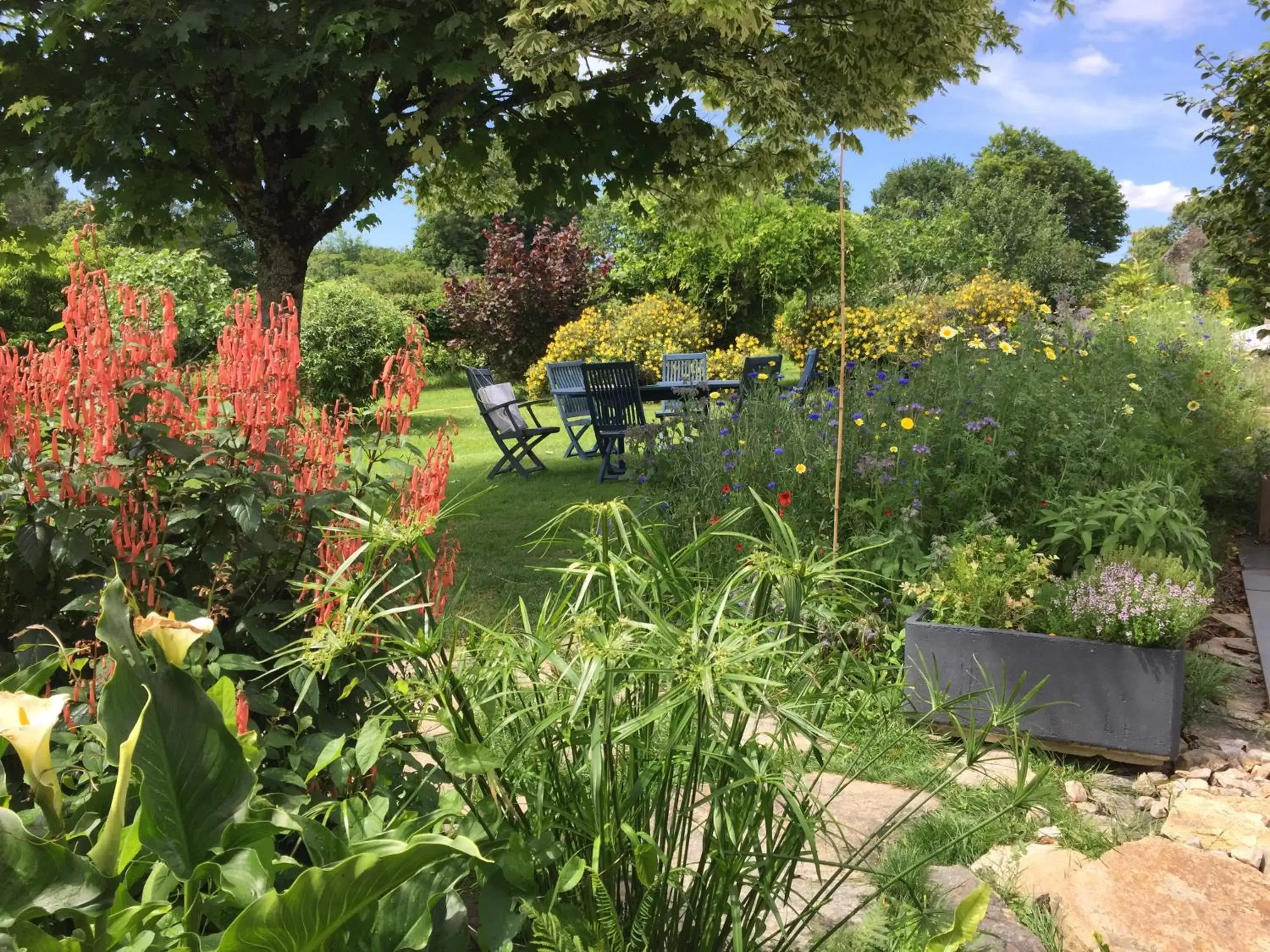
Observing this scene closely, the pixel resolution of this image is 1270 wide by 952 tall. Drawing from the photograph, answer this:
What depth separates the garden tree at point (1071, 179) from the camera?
52.9 meters

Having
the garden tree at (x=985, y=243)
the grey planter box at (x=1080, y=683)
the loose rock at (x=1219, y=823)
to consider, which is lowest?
the loose rock at (x=1219, y=823)

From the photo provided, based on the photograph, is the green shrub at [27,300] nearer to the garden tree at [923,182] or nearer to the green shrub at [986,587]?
Answer: the green shrub at [986,587]

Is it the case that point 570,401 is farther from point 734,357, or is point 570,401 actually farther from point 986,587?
point 986,587

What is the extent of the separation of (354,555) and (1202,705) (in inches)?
136

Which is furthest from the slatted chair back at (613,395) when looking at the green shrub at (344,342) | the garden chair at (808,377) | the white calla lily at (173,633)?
the white calla lily at (173,633)

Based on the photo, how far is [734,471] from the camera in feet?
15.6

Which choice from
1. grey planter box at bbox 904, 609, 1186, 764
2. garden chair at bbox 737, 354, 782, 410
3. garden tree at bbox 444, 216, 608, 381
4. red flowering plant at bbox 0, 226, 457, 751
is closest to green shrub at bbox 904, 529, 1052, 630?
grey planter box at bbox 904, 609, 1186, 764

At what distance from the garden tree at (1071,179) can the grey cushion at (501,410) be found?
50.2 meters

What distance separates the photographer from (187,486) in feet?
6.06

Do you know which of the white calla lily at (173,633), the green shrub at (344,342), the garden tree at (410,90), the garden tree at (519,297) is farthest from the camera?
the garden tree at (519,297)

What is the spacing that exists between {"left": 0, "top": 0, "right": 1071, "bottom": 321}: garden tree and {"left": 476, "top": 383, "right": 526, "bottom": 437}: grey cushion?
2036mm

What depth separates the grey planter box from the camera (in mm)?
2961

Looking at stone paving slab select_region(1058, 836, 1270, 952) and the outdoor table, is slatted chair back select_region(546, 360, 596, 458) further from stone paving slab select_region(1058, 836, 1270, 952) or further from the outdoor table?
stone paving slab select_region(1058, 836, 1270, 952)

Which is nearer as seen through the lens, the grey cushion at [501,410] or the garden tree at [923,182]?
the grey cushion at [501,410]
